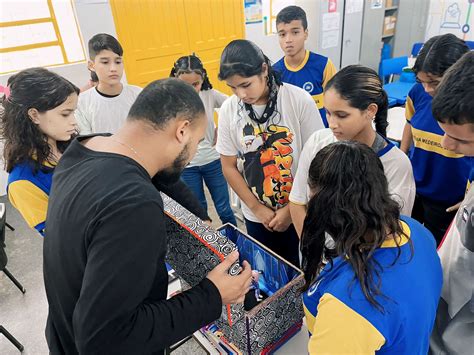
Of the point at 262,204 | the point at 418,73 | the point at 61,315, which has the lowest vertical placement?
the point at 262,204

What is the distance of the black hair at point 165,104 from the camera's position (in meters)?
0.83

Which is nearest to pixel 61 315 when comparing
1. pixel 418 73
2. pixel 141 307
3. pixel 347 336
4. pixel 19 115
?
pixel 141 307

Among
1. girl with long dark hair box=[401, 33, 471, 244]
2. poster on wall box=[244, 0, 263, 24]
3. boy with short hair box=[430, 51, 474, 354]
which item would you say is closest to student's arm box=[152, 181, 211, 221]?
boy with short hair box=[430, 51, 474, 354]

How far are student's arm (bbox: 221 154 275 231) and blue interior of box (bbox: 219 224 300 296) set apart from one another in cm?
30

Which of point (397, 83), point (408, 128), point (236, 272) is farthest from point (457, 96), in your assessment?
point (397, 83)

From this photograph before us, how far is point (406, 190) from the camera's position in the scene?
1120 mm

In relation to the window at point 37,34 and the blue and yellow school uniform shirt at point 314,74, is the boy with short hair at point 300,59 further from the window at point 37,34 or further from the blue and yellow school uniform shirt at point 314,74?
the window at point 37,34

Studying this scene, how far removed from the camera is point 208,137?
87.6 inches

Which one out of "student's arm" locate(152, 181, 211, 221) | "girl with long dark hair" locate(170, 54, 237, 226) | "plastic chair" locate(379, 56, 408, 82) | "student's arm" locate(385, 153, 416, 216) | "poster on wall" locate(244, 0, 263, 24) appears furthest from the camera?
"plastic chair" locate(379, 56, 408, 82)

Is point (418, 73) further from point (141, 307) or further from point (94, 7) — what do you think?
point (94, 7)

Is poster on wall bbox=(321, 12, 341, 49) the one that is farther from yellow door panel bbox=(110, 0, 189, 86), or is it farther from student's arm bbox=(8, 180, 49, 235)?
student's arm bbox=(8, 180, 49, 235)

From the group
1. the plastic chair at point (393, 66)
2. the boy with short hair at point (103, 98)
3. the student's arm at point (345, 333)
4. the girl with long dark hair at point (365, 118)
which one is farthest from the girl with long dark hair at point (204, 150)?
the plastic chair at point (393, 66)

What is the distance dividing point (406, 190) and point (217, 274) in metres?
0.73

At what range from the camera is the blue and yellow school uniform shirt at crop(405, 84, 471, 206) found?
1.54m
